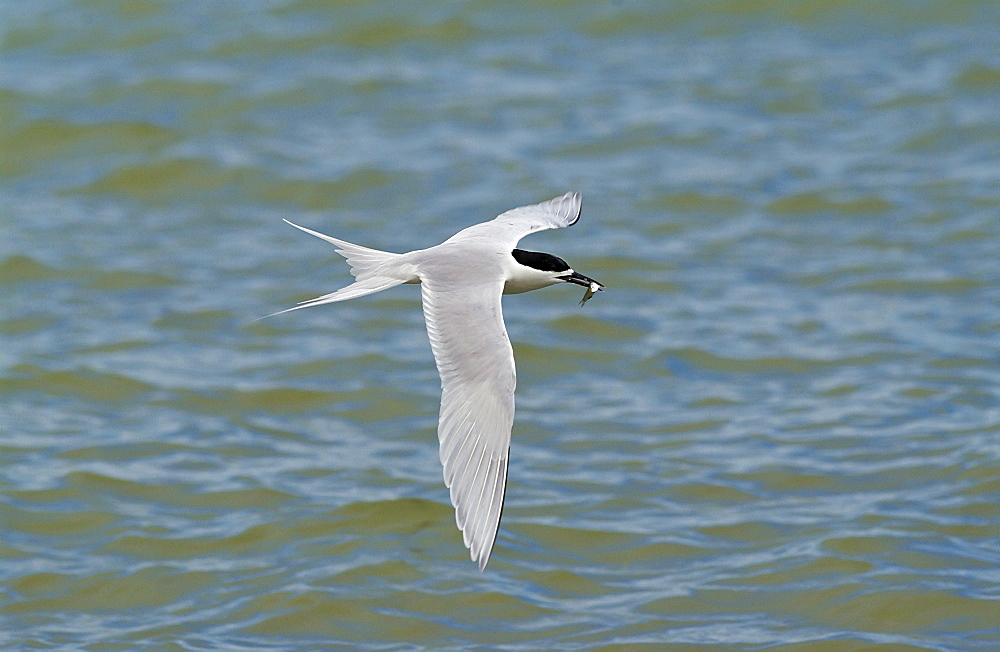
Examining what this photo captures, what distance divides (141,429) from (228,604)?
1845mm

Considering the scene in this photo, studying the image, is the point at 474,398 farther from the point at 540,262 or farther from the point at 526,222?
the point at 526,222

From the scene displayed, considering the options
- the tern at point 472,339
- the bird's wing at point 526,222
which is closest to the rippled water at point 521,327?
the bird's wing at point 526,222

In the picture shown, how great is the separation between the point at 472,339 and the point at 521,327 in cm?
414

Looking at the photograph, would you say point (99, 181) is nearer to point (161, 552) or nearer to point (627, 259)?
point (627, 259)

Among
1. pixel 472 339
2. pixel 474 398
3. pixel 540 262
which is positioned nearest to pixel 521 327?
pixel 540 262

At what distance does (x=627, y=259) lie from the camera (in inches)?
377

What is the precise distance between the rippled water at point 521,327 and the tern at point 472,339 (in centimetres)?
162

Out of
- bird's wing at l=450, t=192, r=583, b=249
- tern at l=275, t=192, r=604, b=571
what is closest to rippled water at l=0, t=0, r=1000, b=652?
bird's wing at l=450, t=192, r=583, b=249

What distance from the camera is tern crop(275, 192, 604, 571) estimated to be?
442 cm

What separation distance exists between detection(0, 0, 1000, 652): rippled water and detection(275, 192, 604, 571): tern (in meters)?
1.62

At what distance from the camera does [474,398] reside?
4.69 m

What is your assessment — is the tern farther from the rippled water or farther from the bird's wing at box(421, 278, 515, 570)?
the rippled water

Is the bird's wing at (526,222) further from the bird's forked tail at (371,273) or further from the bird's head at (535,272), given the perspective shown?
the bird's forked tail at (371,273)

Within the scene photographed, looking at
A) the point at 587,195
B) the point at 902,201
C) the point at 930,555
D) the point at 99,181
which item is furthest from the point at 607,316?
the point at 99,181
